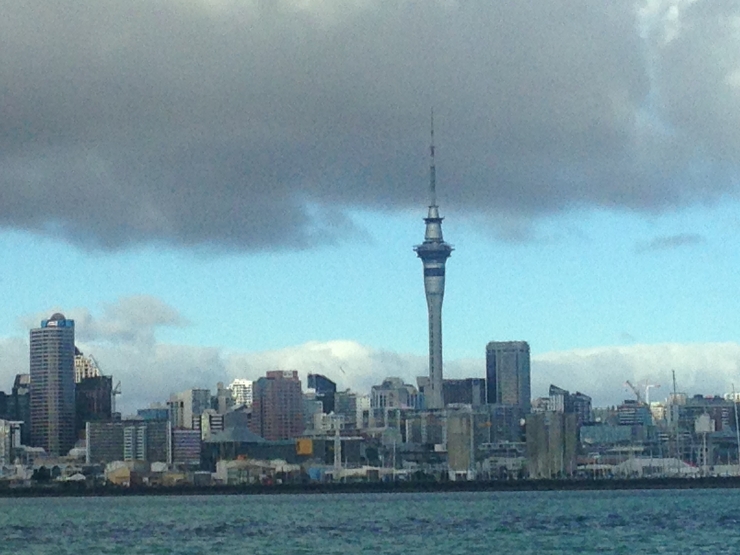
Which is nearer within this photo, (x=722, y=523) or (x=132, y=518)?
(x=722, y=523)

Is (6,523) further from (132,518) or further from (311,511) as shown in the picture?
(311,511)

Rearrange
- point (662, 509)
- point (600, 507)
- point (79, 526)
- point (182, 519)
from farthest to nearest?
point (600, 507) < point (662, 509) < point (182, 519) < point (79, 526)

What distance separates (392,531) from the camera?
10412 centimetres

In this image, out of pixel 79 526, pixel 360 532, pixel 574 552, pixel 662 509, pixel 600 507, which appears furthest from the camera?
pixel 600 507

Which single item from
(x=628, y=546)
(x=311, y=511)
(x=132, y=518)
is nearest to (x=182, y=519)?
(x=132, y=518)

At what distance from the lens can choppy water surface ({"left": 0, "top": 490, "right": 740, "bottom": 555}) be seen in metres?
87.6

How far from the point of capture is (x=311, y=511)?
152 meters

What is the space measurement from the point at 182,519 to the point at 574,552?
52.8 meters

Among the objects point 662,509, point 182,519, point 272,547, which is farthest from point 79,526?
point 662,509

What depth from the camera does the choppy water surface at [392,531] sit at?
87.6 m

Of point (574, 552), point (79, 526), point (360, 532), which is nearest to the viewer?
point (574, 552)

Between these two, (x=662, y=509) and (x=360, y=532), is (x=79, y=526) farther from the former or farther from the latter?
(x=662, y=509)

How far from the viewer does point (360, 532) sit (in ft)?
339

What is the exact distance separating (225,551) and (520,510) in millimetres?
60246
